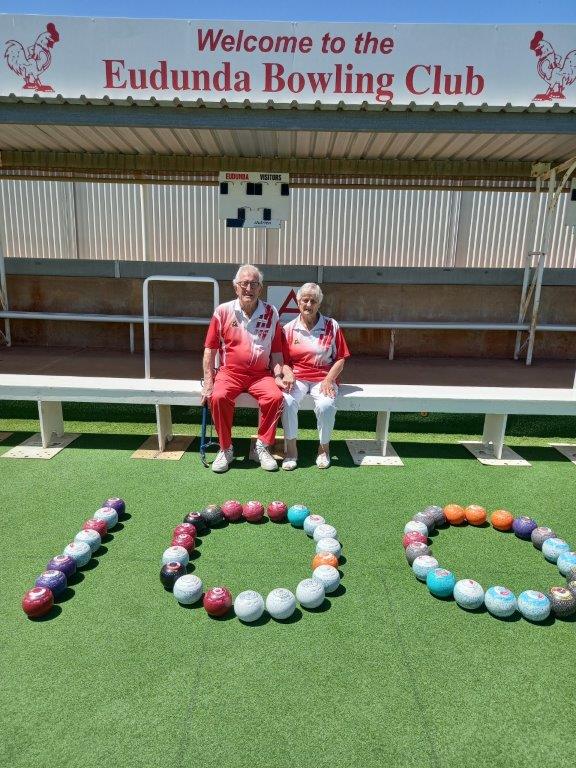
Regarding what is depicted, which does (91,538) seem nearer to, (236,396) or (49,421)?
(236,396)

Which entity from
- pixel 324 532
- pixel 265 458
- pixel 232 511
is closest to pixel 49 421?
pixel 265 458

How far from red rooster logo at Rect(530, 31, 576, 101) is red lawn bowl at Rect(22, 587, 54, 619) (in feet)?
21.9

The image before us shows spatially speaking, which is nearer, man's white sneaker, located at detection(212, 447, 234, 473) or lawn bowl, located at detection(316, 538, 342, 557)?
lawn bowl, located at detection(316, 538, 342, 557)


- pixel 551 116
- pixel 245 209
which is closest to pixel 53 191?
pixel 245 209

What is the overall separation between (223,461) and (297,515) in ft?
3.58

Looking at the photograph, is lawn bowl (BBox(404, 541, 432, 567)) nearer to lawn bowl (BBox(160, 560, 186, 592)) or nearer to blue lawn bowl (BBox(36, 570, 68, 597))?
lawn bowl (BBox(160, 560, 186, 592))

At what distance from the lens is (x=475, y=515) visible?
11.8 ft

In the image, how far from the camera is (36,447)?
4.83m

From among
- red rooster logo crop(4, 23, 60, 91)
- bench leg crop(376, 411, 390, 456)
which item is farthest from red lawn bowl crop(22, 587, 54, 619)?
red rooster logo crop(4, 23, 60, 91)

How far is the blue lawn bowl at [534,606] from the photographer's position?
8.48ft

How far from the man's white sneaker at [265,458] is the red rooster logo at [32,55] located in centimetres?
474

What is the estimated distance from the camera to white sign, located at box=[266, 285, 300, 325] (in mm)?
5418

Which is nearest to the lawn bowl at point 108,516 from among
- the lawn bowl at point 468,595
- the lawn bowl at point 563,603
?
the lawn bowl at point 468,595

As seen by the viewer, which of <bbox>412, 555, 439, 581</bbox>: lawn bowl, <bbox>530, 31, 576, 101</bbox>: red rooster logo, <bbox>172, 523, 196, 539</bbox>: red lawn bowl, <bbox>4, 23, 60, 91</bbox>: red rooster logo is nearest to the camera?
<bbox>412, 555, 439, 581</bbox>: lawn bowl
